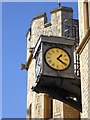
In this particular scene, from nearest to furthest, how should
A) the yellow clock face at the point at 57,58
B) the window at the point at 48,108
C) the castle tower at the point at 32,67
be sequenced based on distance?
1. the yellow clock face at the point at 57,58
2. the castle tower at the point at 32,67
3. the window at the point at 48,108

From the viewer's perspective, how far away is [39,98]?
17969 mm

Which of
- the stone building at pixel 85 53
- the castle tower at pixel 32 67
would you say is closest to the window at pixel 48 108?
the castle tower at pixel 32 67

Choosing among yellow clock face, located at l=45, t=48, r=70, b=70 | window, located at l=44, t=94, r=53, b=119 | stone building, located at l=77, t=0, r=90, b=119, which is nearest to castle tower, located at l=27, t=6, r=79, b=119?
window, located at l=44, t=94, r=53, b=119

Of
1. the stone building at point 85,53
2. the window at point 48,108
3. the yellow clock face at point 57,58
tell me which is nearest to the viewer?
the stone building at point 85,53

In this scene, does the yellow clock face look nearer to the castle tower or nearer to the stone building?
the stone building

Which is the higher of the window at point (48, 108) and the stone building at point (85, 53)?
the stone building at point (85, 53)

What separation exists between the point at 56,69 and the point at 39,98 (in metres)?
5.11

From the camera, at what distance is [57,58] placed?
523 inches

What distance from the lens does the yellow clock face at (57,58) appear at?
13.1m

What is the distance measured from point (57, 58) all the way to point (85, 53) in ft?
4.04

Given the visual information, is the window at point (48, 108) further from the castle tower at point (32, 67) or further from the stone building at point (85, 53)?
the stone building at point (85, 53)

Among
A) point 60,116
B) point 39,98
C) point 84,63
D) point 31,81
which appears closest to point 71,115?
point 60,116

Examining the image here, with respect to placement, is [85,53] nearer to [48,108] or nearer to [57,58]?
[57,58]

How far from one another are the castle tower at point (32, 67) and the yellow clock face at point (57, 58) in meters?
3.43
